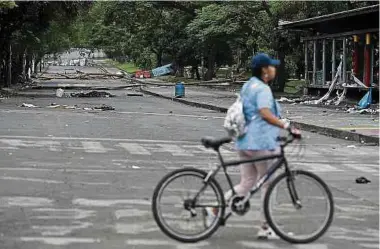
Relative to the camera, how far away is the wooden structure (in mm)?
29906

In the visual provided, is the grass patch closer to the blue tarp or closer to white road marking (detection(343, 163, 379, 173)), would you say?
the blue tarp

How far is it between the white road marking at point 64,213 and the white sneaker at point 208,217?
1.65 metres

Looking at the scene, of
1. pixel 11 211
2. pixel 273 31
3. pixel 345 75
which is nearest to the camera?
pixel 11 211

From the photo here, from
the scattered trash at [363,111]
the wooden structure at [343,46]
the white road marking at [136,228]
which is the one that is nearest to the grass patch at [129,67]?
the wooden structure at [343,46]

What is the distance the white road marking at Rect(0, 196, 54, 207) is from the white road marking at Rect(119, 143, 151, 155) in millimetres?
5087

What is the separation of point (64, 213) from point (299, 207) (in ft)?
8.97

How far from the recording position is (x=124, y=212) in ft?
25.6

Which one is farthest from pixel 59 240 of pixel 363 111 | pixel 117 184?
pixel 363 111

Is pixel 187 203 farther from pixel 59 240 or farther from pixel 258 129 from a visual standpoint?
pixel 59 240

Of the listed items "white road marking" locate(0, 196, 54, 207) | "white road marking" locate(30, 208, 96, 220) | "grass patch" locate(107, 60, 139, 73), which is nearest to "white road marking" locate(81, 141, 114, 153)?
"white road marking" locate(0, 196, 54, 207)

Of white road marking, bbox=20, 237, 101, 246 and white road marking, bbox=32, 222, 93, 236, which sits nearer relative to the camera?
white road marking, bbox=20, 237, 101, 246

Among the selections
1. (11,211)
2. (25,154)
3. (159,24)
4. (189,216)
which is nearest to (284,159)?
(189,216)

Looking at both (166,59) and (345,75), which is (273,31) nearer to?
(345,75)

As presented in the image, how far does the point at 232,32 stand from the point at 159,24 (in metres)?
16.7
